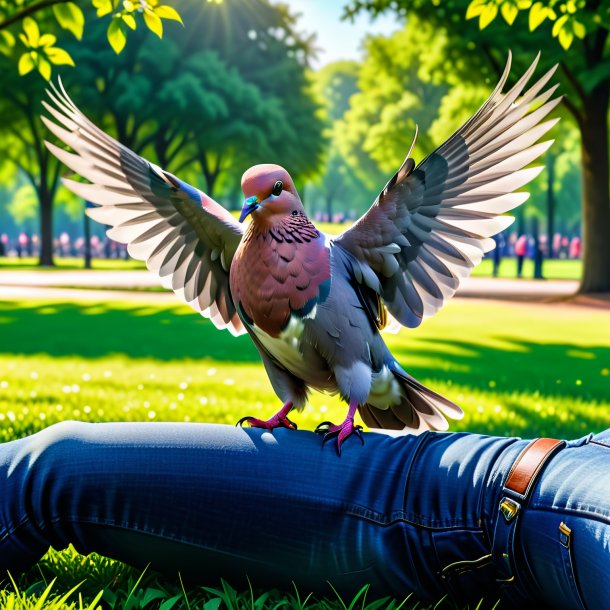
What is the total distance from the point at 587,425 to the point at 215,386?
9.49ft

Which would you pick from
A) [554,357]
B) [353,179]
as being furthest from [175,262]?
[353,179]

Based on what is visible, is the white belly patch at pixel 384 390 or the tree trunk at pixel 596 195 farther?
the tree trunk at pixel 596 195

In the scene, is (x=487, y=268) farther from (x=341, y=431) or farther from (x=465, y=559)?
(x=465, y=559)

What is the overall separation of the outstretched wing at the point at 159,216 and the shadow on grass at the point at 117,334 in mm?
5316

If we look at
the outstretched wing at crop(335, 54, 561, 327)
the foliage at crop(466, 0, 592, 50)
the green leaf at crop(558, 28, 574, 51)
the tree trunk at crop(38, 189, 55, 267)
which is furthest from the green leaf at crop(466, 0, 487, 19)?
the tree trunk at crop(38, 189, 55, 267)

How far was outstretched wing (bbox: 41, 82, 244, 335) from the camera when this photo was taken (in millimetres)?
2668

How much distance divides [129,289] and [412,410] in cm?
1629

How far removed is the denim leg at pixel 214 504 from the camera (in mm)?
1838

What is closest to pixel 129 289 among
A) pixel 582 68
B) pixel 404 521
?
pixel 582 68

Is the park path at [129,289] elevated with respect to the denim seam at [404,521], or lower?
lower

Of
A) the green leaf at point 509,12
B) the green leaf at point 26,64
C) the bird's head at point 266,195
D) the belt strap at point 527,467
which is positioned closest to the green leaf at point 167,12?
the green leaf at point 26,64

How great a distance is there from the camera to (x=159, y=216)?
281 centimetres

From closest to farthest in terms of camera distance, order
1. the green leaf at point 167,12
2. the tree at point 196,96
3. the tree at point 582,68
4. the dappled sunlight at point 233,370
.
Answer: the green leaf at point 167,12, the dappled sunlight at point 233,370, the tree at point 582,68, the tree at point 196,96

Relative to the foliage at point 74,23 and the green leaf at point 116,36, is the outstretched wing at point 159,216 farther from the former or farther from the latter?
the green leaf at point 116,36
